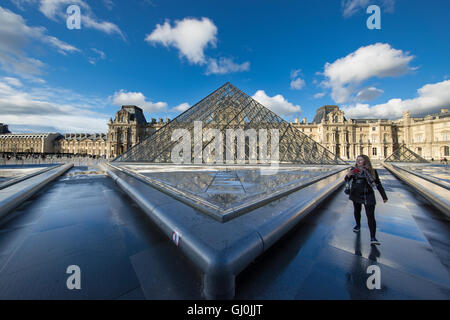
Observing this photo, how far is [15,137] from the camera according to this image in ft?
208

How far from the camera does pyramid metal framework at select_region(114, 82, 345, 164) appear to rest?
508 inches

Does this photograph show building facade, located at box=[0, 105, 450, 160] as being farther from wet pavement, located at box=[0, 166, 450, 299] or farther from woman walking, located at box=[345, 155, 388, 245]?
woman walking, located at box=[345, 155, 388, 245]

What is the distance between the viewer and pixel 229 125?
12289 mm

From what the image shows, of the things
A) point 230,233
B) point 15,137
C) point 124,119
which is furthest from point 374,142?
point 15,137

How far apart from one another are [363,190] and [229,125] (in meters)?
10.5

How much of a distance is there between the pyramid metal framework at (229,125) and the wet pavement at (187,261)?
386 inches

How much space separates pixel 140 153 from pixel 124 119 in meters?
41.0

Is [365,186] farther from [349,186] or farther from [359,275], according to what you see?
[359,275]

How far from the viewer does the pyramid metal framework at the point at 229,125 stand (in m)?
12.9

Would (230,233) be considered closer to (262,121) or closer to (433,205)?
(433,205)
